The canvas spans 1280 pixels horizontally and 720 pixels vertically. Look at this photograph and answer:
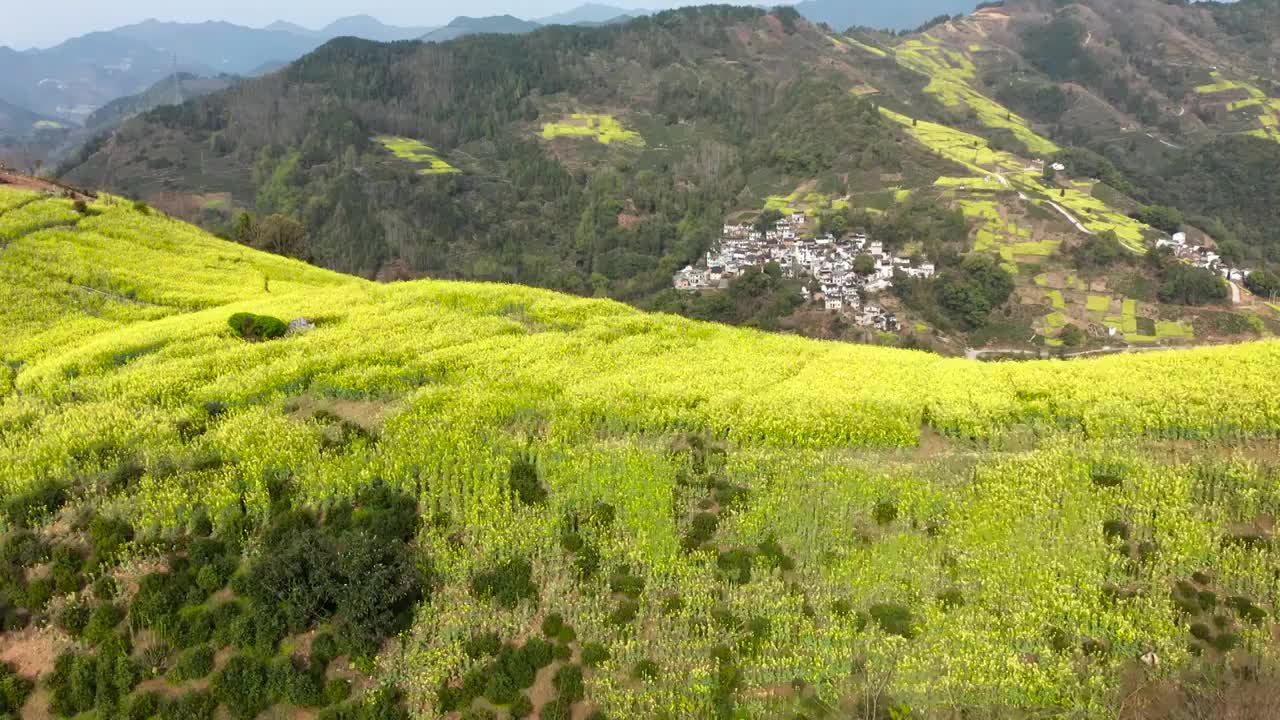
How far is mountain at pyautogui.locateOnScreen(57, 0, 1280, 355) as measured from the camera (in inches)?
3686

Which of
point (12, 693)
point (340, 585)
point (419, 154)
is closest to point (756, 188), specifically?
point (419, 154)

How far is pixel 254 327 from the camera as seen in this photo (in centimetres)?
2245

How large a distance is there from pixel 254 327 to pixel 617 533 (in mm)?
14233

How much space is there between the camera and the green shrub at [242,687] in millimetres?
12242

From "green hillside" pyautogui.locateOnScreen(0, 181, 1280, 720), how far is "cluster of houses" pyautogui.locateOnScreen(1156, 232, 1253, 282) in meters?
97.2

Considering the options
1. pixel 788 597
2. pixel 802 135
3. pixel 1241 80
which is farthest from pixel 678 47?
pixel 788 597

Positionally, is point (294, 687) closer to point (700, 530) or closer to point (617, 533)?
point (617, 533)

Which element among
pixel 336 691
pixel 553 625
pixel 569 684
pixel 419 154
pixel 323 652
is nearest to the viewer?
pixel 336 691

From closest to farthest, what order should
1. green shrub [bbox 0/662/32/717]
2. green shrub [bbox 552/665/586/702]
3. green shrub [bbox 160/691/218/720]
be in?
green shrub [bbox 160/691/218/720], green shrub [bbox 0/662/32/717], green shrub [bbox 552/665/586/702]

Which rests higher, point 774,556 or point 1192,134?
point 1192,134

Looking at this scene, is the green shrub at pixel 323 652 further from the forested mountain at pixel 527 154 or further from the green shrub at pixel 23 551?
the forested mountain at pixel 527 154

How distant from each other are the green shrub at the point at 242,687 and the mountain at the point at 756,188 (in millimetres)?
43381

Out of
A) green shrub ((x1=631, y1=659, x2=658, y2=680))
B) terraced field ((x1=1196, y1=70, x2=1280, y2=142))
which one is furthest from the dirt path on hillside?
terraced field ((x1=1196, y1=70, x2=1280, y2=142))

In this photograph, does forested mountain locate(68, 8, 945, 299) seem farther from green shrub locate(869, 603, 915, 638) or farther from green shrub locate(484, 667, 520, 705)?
green shrub locate(484, 667, 520, 705)
